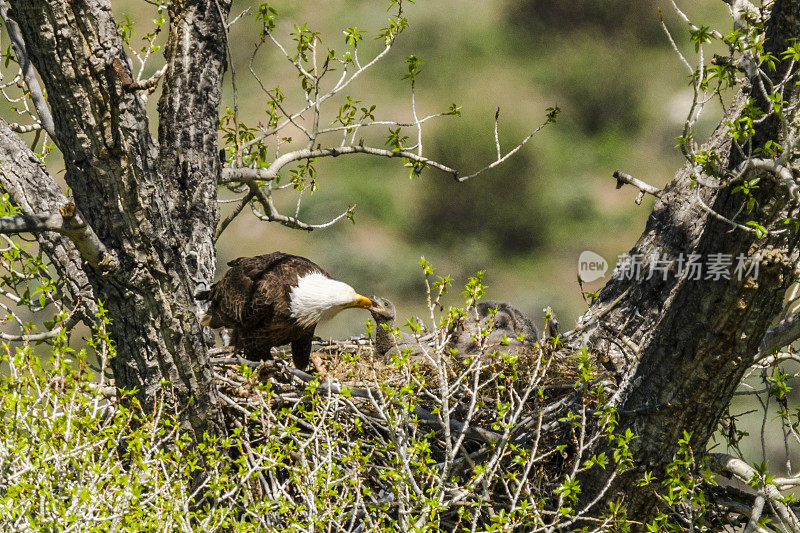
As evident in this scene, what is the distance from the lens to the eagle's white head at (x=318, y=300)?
5000mm

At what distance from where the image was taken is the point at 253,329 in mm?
5172

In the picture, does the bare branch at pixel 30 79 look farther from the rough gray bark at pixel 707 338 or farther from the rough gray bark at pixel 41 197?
the rough gray bark at pixel 707 338

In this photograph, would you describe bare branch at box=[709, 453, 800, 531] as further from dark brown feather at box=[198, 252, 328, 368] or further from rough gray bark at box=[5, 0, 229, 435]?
dark brown feather at box=[198, 252, 328, 368]

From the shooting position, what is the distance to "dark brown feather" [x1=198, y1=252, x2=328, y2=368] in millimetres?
5055

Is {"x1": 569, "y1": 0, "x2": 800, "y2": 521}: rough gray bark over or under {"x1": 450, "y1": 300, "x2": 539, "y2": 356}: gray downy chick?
under

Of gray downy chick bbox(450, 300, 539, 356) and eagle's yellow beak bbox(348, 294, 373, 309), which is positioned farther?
gray downy chick bbox(450, 300, 539, 356)

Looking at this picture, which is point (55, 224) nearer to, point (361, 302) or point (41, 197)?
point (41, 197)

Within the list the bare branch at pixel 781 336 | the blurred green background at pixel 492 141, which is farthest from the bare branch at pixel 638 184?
the blurred green background at pixel 492 141

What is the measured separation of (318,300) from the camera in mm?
5000

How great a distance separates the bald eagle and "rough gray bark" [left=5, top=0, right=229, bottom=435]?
3.98 ft

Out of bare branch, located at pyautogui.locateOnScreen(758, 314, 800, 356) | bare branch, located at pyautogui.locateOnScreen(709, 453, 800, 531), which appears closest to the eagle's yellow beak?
bare branch, located at pyautogui.locateOnScreen(709, 453, 800, 531)

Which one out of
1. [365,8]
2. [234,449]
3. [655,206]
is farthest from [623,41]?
[234,449]

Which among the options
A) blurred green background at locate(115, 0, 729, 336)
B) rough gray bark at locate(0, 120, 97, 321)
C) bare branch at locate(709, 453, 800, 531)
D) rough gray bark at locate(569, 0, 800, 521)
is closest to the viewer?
rough gray bark at locate(569, 0, 800, 521)

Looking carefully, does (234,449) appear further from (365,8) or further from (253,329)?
(365,8)
